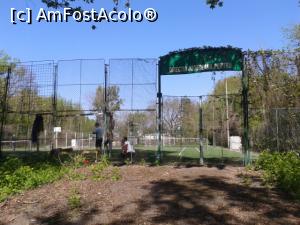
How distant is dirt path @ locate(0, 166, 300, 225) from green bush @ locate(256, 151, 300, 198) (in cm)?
33

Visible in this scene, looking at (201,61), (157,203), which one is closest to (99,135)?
(201,61)

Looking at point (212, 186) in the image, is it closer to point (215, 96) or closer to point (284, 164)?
point (284, 164)

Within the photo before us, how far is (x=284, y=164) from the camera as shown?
10594 mm

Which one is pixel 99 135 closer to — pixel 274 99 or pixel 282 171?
pixel 274 99

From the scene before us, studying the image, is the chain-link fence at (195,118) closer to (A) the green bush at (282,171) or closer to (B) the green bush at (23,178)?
(A) the green bush at (282,171)

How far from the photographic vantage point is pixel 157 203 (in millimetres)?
8336

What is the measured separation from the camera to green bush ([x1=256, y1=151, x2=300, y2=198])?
916 cm

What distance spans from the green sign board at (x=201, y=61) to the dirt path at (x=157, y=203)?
169 inches

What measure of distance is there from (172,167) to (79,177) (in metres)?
2.92

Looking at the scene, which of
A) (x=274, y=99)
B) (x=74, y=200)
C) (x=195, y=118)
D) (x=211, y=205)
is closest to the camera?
(x=211, y=205)

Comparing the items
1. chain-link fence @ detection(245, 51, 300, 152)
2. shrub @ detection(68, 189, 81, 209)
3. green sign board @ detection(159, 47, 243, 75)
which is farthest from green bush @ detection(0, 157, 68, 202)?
chain-link fence @ detection(245, 51, 300, 152)

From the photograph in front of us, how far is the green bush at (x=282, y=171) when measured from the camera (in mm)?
9156

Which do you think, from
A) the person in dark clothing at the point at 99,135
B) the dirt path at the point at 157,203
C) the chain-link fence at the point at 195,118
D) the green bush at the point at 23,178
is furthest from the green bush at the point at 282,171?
the person in dark clothing at the point at 99,135

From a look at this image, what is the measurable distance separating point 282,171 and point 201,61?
5.14 meters
